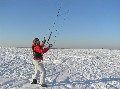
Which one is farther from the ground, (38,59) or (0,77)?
(38,59)

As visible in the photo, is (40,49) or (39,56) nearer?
(40,49)

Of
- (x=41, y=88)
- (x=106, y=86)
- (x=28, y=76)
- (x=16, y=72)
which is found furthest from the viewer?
(x=16, y=72)

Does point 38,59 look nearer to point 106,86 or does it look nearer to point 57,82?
point 57,82

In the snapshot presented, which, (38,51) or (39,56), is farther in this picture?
(39,56)

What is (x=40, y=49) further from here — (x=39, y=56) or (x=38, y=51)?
(x=39, y=56)

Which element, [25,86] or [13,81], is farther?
[13,81]

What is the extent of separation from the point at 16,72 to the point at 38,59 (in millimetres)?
3956

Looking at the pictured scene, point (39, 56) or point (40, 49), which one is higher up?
point (40, 49)

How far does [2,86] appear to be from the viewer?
11227 mm

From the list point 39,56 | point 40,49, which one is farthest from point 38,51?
point 39,56

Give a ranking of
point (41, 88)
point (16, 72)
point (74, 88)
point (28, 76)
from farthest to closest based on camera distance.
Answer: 1. point (16, 72)
2. point (28, 76)
3. point (74, 88)
4. point (41, 88)

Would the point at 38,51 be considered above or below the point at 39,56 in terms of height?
above

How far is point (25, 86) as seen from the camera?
445 inches

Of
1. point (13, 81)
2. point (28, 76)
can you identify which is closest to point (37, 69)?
point (13, 81)
